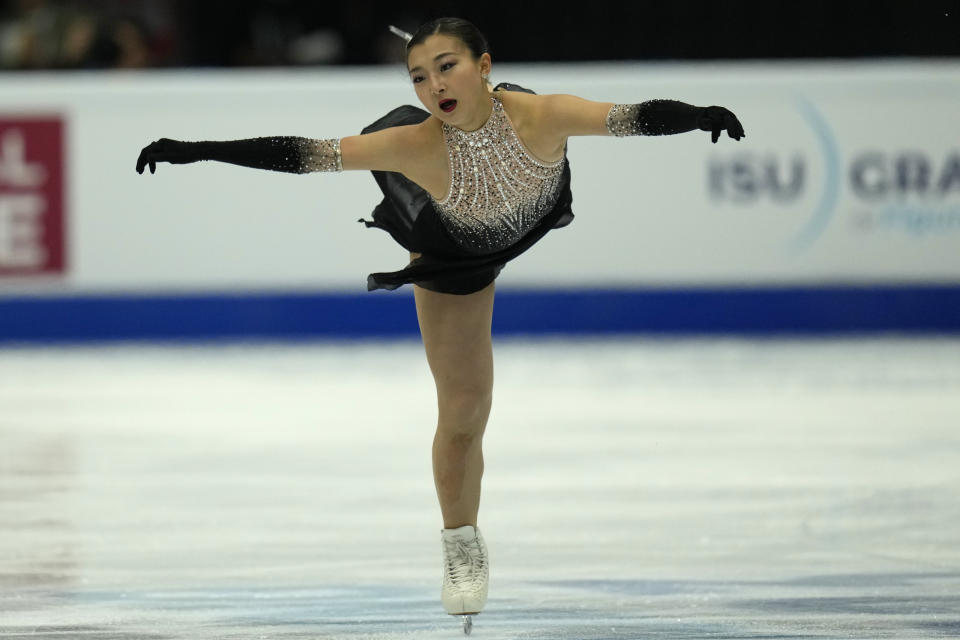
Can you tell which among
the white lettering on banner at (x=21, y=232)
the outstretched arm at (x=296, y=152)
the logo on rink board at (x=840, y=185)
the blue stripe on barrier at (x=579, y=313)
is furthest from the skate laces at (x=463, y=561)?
the white lettering on banner at (x=21, y=232)

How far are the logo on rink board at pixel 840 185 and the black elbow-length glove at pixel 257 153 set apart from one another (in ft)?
17.3

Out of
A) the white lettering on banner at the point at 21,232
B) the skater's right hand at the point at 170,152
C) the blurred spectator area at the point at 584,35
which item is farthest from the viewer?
the blurred spectator area at the point at 584,35

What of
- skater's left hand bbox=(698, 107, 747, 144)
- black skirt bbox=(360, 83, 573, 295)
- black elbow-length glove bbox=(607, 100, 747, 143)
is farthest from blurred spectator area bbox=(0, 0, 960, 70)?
skater's left hand bbox=(698, 107, 747, 144)

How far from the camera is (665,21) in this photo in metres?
8.20

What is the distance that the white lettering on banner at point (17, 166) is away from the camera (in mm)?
7668

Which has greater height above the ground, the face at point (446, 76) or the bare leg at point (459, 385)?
the face at point (446, 76)

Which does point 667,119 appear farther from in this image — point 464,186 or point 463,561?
point 463,561

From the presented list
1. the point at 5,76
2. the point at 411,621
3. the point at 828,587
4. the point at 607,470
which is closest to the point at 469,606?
the point at 411,621

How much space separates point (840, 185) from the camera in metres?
7.77

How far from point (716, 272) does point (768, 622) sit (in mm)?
5114

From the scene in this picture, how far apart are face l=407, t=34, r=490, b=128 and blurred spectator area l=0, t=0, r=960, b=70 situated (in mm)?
5205

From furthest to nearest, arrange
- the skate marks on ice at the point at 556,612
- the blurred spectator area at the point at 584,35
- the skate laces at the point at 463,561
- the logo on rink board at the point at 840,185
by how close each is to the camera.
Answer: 1. the blurred spectator area at the point at 584,35
2. the logo on rink board at the point at 840,185
3. the skate laces at the point at 463,561
4. the skate marks on ice at the point at 556,612

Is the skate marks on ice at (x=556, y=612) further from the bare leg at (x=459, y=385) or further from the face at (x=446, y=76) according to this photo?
the face at (x=446, y=76)

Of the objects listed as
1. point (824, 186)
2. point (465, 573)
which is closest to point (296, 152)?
point (465, 573)
